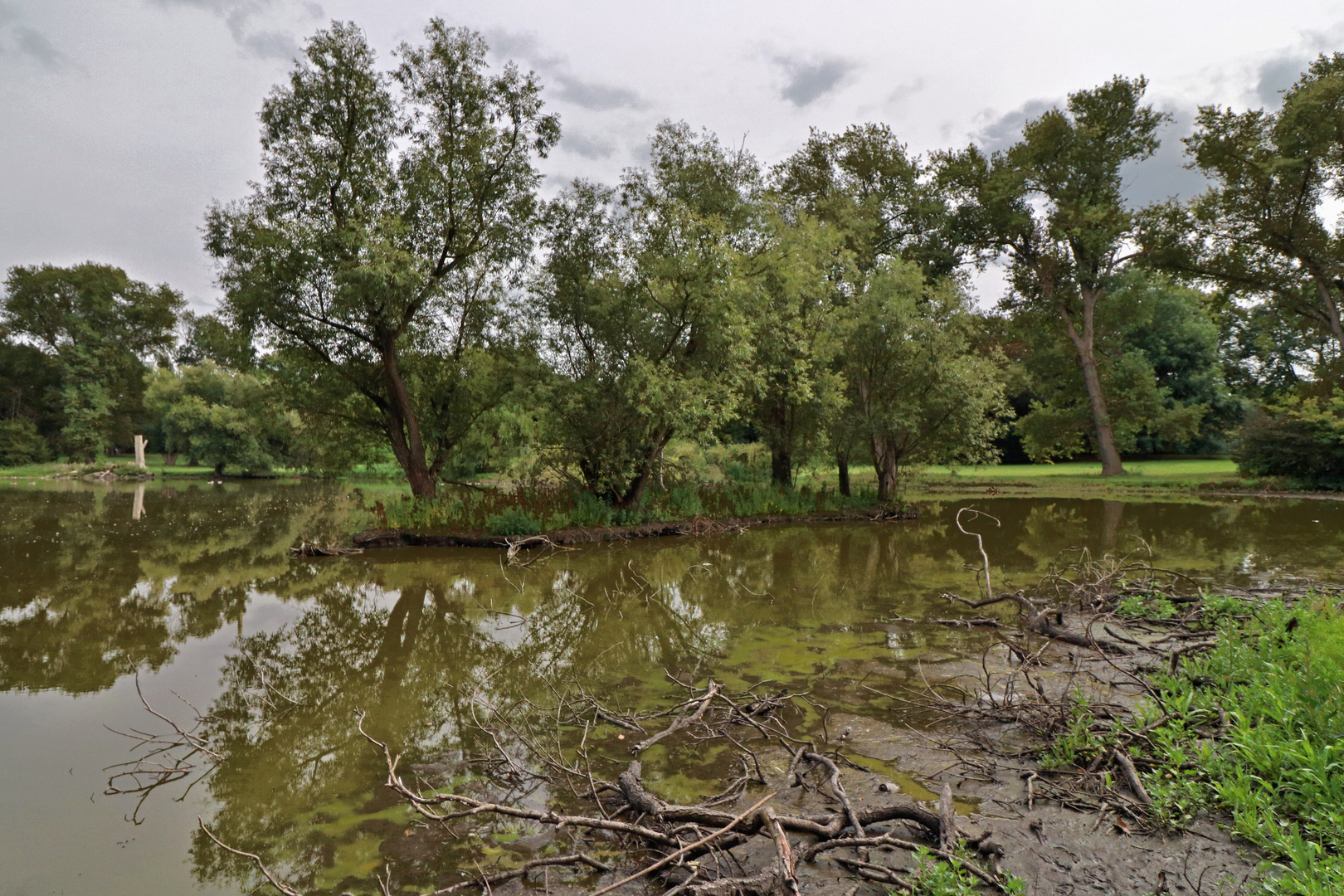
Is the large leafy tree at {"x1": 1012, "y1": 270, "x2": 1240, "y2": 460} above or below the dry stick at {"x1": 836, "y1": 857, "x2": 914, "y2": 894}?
above

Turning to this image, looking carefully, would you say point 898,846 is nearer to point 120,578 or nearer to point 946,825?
point 946,825

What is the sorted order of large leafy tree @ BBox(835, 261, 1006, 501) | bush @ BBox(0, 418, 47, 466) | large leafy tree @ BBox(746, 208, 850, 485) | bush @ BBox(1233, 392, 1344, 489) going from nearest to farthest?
large leafy tree @ BBox(746, 208, 850, 485) < large leafy tree @ BBox(835, 261, 1006, 501) < bush @ BBox(1233, 392, 1344, 489) < bush @ BBox(0, 418, 47, 466)

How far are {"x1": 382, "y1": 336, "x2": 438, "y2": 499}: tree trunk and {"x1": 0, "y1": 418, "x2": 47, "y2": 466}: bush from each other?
43926 mm

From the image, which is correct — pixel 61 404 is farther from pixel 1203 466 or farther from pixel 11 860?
pixel 1203 466

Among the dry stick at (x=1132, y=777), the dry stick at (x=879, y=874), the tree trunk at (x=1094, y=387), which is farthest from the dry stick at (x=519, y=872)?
the tree trunk at (x=1094, y=387)

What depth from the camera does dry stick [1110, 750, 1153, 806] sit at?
3.20 m

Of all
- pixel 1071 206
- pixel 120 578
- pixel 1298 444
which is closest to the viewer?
pixel 120 578

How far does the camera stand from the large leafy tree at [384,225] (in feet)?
45.6

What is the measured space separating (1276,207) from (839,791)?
2880cm

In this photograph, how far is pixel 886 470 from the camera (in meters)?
19.6

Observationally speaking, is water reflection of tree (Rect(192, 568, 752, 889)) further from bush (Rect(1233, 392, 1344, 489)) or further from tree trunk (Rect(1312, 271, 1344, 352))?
tree trunk (Rect(1312, 271, 1344, 352))

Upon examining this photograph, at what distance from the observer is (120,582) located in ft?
33.7

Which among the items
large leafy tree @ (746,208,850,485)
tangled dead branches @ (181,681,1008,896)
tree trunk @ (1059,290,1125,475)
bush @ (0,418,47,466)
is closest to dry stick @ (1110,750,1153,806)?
tangled dead branches @ (181,681,1008,896)

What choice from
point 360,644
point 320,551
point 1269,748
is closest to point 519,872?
point 1269,748
